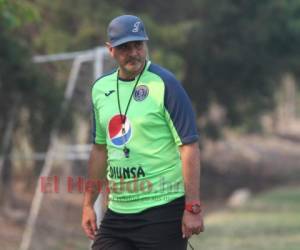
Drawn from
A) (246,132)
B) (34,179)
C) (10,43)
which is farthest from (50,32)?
(246,132)

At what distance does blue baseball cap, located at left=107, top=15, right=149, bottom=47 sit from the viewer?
5391 millimetres

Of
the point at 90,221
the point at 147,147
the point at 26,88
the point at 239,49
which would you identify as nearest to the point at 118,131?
the point at 147,147

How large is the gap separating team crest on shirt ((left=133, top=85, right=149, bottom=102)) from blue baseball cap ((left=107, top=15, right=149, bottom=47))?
0.28m

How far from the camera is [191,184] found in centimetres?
527

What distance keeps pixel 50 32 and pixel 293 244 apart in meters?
8.89

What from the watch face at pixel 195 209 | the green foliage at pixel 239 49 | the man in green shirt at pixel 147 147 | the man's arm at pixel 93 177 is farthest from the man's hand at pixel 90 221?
the green foliage at pixel 239 49

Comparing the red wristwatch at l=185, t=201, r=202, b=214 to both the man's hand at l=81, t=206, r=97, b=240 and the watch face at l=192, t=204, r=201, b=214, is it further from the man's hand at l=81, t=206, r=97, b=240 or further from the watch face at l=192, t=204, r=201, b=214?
the man's hand at l=81, t=206, r=97, b=240

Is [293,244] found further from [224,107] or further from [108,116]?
[224,107]

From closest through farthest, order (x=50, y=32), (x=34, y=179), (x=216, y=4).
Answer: (x=34, y=179) < (x=50, y=32) < (x=216, y=4)

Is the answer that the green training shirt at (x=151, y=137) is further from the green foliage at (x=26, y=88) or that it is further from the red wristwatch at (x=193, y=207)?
the green foliage at (x=26, y=88)

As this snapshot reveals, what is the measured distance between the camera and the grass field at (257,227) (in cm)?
1537

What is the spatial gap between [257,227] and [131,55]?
13.3m

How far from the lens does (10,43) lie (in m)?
15.2

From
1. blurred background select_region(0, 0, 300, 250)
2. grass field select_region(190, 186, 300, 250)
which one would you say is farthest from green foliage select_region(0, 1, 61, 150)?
grass field select_region(190, 186, 300, 250)
